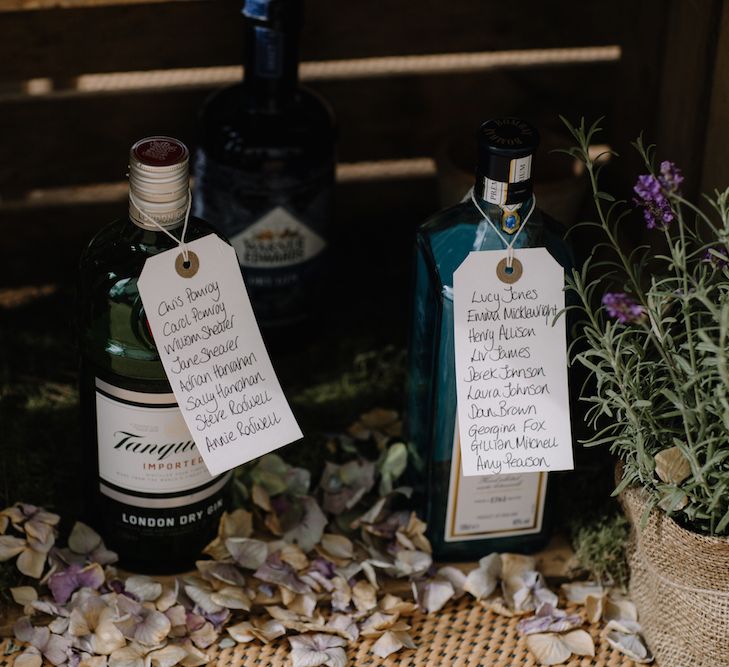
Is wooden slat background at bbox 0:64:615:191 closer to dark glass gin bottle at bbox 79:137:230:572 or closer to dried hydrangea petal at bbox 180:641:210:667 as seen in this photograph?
dark glass gin bottle at bbox 79:137:230:572

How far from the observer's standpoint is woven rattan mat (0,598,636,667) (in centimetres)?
93

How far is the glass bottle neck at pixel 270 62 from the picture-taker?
106 cm

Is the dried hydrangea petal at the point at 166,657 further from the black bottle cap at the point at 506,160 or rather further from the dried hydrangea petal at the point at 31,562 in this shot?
the black bottle cap at the point at 506,160

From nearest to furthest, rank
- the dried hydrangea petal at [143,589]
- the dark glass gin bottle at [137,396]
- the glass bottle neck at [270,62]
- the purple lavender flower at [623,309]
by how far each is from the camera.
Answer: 1. the purple lavender flower at [623,309]
2. the dark glass gin bottle at [137,396]
3. the dried hydrangea petal at [143,589]
4. the glass bottle neck at [270,62]

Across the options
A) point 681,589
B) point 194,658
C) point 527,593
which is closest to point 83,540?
point 194,658

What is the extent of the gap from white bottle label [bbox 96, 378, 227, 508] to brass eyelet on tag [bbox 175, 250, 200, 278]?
0.10 metres

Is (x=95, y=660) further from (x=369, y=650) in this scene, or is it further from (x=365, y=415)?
(x=365, y=415)

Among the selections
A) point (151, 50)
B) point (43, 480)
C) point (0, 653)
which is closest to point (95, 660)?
point (0, 653)

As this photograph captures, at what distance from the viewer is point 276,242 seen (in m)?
1.14

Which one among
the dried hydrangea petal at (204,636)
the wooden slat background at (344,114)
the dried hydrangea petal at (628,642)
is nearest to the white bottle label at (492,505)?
the dried hydrangea petal at (628,642)

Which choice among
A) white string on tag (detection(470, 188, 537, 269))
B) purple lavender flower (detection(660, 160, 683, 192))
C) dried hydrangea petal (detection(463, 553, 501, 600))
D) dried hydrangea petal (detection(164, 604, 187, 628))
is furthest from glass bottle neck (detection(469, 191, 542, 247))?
dried hydrangea petal (detection(164, 604, 187, 628))

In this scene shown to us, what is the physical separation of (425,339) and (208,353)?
7.1 inches

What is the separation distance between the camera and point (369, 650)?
938mm

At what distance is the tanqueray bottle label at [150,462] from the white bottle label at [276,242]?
25cm
